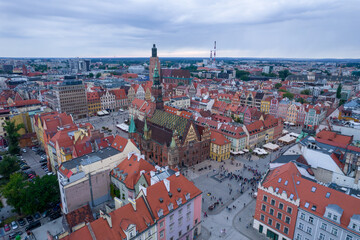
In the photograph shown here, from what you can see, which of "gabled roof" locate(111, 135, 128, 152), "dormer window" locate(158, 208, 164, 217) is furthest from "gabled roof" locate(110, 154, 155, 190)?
"dormer window" locate(158, 208, 164, 217)

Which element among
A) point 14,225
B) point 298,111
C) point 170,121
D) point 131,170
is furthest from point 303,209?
point 298,111

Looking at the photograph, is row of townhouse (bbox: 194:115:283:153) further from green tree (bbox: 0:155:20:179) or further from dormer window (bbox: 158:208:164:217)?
green tree (bbox: 0:155:20:179)

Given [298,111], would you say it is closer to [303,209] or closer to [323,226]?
[303,209]

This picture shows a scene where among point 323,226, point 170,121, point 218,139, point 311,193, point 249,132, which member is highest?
point 170,121

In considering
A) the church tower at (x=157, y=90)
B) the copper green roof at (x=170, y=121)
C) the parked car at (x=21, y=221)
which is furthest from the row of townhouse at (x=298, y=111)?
the parked car at (x=21, y=221)

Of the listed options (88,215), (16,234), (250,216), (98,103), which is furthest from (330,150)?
(98,103)

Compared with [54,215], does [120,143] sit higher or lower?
higher
